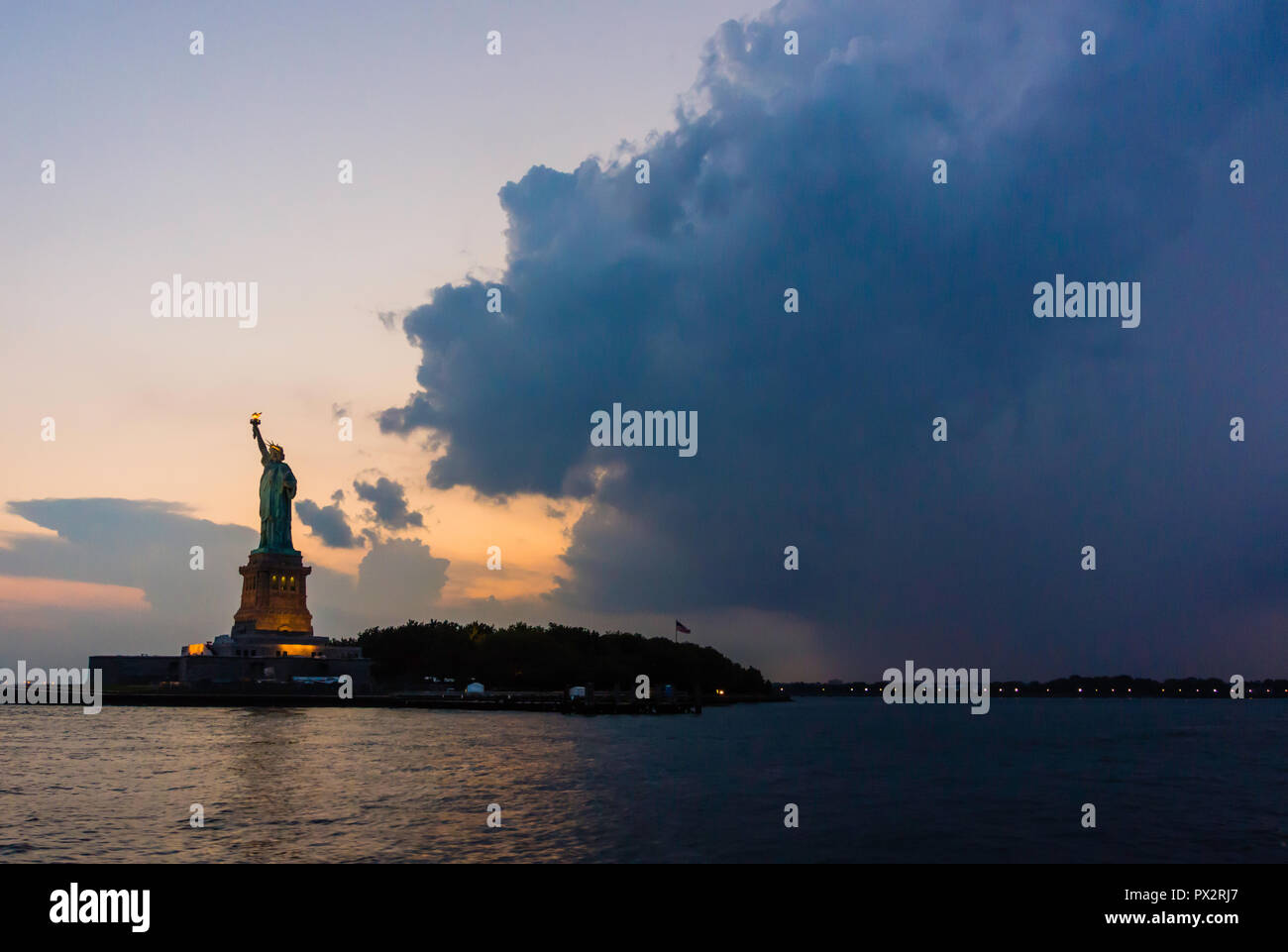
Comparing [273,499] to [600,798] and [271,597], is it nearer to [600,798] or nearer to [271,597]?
[271,597]

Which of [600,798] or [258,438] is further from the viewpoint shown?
[258,438]

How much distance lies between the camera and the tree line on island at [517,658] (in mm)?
155250

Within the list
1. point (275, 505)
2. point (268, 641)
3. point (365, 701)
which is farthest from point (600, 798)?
point (275, 505)

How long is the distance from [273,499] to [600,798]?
109 m

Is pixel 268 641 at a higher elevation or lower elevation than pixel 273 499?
lower

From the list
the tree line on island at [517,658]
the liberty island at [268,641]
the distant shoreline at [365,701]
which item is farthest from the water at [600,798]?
the tree line on island at [517,658]

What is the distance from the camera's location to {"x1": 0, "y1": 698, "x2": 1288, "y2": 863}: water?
29.8 m

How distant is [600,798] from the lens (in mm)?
40281
